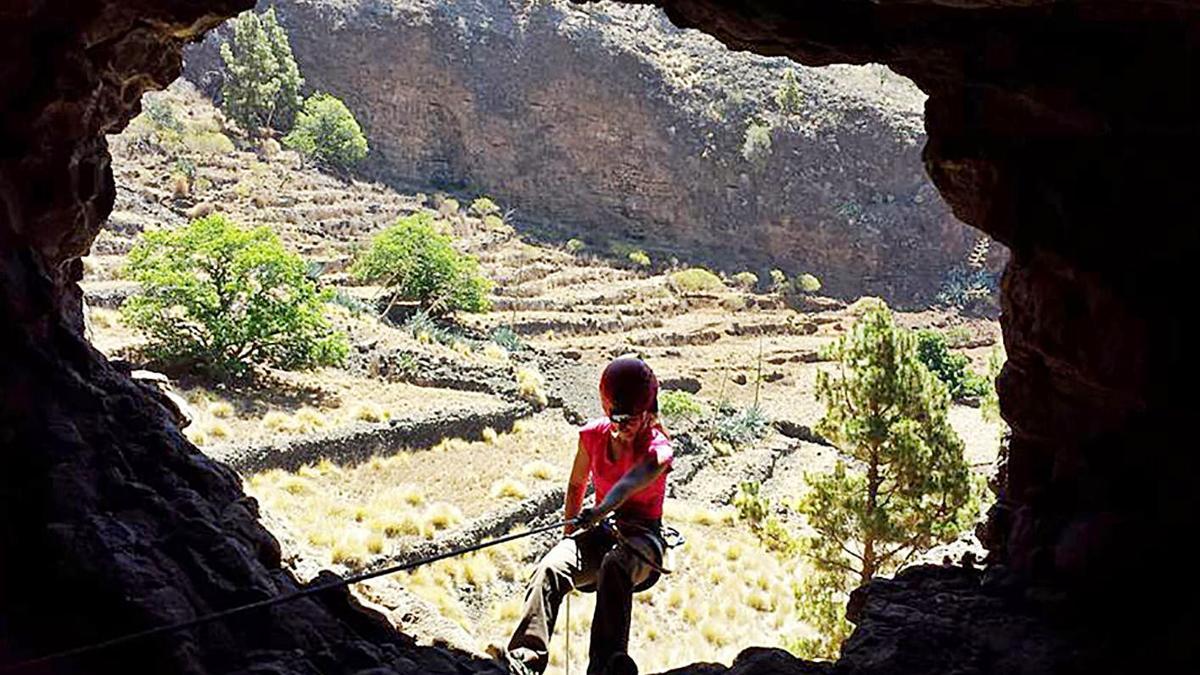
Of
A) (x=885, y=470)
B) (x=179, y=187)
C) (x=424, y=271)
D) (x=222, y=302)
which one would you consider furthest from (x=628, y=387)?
(x=179, y=187)

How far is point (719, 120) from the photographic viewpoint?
207 ft

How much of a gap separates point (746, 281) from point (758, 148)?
408 inches

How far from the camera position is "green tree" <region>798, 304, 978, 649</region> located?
13.6 meters

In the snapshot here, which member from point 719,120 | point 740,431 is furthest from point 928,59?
point 719,120

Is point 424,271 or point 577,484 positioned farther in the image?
point 424,271

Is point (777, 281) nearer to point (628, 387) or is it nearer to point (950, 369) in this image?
point (950, 369)

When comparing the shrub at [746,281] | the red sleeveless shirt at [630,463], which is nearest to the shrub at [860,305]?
the shrub at [746,281]

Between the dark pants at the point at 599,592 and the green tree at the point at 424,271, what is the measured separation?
3119 cm

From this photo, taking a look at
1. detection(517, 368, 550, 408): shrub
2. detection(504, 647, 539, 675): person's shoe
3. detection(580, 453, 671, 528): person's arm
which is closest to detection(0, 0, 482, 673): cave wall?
detection(504, 647, 539, 675): person's shoe

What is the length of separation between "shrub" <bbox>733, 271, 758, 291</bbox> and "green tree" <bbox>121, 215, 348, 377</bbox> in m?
34.3

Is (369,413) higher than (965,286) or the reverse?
the reverse

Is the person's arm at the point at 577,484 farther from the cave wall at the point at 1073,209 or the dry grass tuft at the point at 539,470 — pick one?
the dry grass tuft at the point at 539,470

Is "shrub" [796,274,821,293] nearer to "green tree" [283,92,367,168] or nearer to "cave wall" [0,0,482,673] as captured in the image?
"green tree" [283,92,367,168]

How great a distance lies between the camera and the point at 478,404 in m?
26.3
